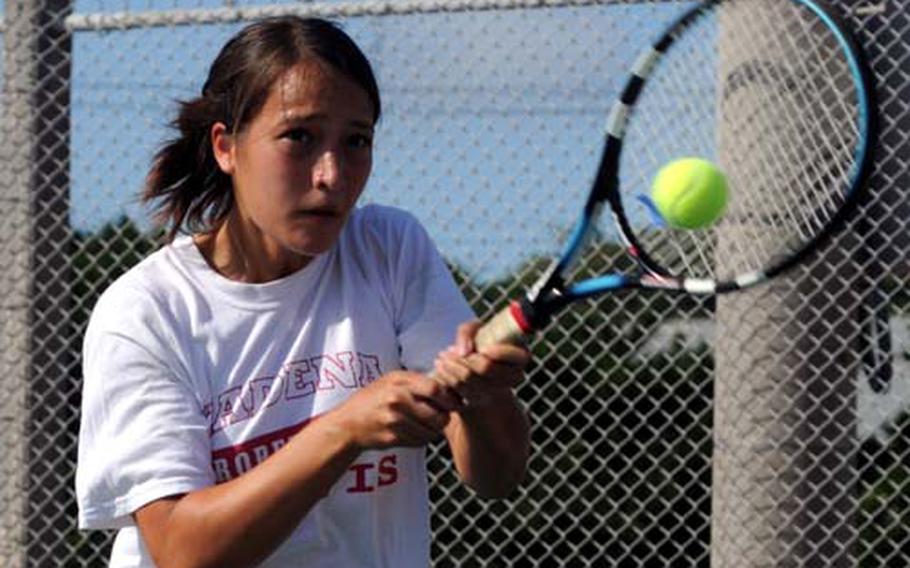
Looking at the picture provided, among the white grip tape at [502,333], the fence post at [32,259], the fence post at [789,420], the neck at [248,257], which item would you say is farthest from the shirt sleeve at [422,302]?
the fence post at [32,259]

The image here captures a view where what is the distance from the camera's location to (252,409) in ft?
8.09

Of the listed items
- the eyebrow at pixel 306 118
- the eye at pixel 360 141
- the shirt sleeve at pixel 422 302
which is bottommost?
the shirt sleeve at pixel 422 302

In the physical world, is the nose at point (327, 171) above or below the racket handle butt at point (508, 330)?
above

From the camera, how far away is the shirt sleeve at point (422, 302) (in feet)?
8.21

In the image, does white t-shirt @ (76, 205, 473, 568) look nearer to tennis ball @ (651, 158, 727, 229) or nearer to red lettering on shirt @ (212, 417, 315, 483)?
red lettering on shirt @ (212, 417, 315, 483)

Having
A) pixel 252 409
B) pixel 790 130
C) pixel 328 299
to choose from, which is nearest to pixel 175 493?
pixel 252 409

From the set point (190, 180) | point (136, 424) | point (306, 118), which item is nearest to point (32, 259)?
point (190, 180)

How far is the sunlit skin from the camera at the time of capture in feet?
7.88

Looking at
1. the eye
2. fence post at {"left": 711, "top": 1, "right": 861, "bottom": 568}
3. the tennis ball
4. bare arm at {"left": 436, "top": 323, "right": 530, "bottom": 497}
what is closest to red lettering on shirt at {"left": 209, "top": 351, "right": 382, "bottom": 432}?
bare arm at {"left": 436, "top": 323, "right": 530, "bottom": 497}

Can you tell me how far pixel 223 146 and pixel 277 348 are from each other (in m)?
0.30

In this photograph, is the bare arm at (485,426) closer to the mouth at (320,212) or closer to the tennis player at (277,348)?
the tennis player at (277,348)

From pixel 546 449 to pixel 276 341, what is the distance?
2284 millimetres

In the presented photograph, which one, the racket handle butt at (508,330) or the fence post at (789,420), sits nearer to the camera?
the racket handle butt at (508,330)

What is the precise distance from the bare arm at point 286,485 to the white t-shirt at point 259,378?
0.18 ft
